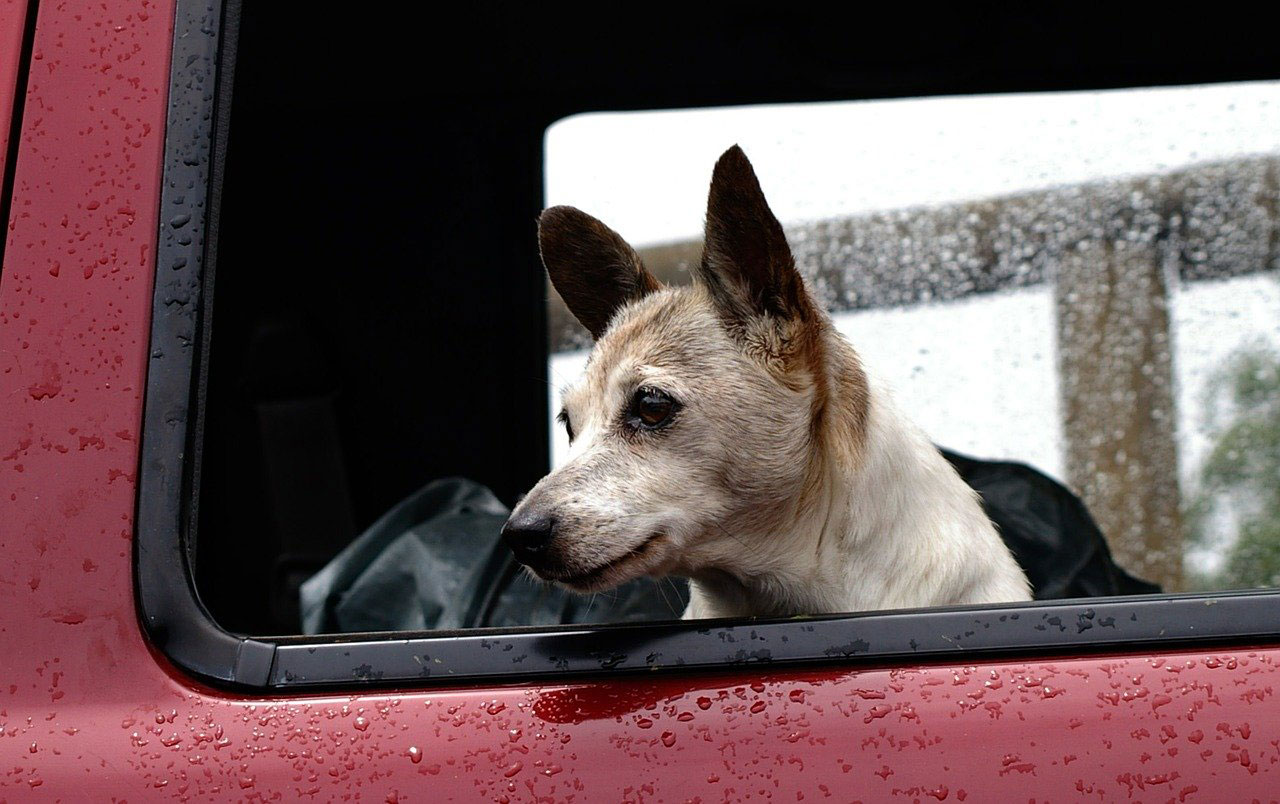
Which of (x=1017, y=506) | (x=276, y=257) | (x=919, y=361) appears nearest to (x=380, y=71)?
(x=276, y=257)

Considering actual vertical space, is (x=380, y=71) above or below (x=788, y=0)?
below

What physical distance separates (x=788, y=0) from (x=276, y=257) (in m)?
1.38

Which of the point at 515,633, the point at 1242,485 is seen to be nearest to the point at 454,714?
the point at 515,633

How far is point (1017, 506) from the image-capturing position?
2.71m

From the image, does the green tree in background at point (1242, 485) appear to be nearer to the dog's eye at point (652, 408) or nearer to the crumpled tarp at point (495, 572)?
the crumpled tarp at point (495, 572)

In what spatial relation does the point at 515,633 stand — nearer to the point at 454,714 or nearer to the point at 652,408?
the point at 454,714

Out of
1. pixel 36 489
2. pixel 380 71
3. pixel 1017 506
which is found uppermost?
pixel 380 71

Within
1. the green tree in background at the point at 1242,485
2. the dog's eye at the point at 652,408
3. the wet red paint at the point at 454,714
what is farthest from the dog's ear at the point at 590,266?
the green tree in background at the point at 1242,485

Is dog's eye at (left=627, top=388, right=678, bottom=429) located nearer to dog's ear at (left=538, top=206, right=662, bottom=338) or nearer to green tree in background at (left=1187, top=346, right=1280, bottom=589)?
dog's ear at (left=538, top=206, right=662, bottom=338)

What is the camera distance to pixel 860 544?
5.51ft

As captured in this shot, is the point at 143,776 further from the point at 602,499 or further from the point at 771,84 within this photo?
the point at 771,84

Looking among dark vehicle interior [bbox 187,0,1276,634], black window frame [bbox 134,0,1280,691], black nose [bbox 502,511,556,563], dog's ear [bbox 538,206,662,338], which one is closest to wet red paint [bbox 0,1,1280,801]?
black window frame [bbox 134,0,1280,691]

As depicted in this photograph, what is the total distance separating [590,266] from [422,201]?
108cm

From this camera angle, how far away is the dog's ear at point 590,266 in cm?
188
